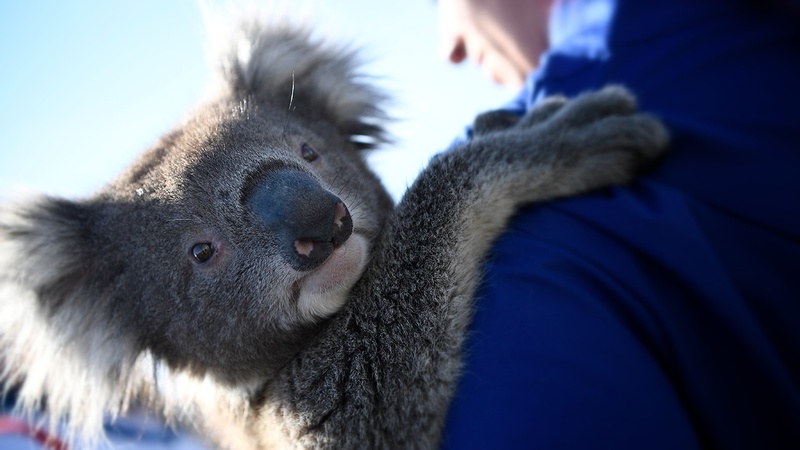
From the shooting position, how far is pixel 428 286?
151 cm

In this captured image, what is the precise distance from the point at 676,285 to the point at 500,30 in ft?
4.29

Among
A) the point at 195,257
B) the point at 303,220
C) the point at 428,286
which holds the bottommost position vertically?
the point at 428,286

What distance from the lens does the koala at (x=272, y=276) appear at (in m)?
1.46

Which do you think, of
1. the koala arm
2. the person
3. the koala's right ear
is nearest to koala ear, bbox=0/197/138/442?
the koala's right ear

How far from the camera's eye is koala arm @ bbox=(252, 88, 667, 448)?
4.67 ft

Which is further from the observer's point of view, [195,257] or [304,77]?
[304,77]

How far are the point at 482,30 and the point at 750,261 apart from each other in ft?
4.32

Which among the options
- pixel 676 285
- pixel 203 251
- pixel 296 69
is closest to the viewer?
pixel 676 285

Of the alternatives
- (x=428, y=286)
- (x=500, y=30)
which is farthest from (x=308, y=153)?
(x=500, y=30)

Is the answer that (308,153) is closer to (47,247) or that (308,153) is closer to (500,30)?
(47,247)

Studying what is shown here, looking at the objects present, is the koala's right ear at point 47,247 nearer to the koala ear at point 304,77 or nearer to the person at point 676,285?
the koala ear at point 304,77

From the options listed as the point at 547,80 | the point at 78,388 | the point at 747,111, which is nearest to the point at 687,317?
the point at 747,111

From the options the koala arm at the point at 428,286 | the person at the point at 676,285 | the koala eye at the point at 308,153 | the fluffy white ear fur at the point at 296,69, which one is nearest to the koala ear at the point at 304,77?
the fluffy white ear fur at the point at 296,69

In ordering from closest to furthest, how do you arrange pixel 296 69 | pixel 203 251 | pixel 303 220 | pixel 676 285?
pixel 676 285
pixel 303 220
pixel 203 251
pixel 296 69
